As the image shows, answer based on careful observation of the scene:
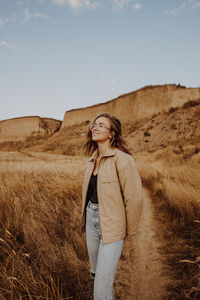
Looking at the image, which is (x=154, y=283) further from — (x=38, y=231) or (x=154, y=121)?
(x=154, y=121)

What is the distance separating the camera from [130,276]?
2.47m

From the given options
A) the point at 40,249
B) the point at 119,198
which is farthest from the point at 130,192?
the point at 40,249

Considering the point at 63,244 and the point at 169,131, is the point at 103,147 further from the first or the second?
the point at 169,131

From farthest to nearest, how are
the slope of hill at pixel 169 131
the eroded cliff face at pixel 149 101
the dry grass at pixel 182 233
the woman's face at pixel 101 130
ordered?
the eroded cliff face at pixel 149 101 → the slope of hill at pixel 169 131 → the dry grass at pixel 182 233 → the woman's face at pixel 101 130

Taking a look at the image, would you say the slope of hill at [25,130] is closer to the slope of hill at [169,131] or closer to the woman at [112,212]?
the slope of hill at [169,131]

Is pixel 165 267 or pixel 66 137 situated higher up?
pixel 66 137

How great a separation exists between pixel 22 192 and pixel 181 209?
340cm

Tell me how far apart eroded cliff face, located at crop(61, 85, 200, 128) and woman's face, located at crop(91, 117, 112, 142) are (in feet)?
103

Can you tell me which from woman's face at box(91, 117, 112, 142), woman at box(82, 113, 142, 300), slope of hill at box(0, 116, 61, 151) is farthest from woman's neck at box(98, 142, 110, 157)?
slope of hill at box(0, 116, 61, 151)

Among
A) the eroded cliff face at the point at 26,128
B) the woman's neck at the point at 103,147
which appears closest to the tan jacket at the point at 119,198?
the woman's neck at the point at 103,147

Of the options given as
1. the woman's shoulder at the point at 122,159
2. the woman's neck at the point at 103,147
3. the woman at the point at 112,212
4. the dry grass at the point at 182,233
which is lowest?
the dry grass at the point at 182,233

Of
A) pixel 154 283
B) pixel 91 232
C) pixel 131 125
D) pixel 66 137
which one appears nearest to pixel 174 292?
pixel 154 283

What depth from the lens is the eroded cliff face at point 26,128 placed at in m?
55.1

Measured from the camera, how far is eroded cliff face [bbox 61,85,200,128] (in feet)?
97.2
